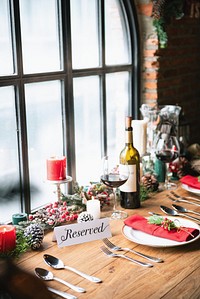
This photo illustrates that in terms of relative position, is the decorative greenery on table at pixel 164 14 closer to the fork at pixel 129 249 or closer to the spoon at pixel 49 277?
the fork at pixel 129 249

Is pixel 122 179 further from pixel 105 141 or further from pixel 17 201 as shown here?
pixel 105 141

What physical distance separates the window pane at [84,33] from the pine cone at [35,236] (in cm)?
110

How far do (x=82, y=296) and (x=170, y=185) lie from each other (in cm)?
114

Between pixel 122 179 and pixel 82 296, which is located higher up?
pixel 122 179

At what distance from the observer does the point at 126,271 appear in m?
1.55

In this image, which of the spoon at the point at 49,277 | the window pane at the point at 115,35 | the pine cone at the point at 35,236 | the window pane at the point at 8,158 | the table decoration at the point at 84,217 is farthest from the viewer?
the window pane at the point at 115,35

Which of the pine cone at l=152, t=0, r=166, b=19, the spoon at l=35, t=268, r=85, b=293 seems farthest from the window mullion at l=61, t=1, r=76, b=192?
the spoon at l=35, t=268, r=85, b=293

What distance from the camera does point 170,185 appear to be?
2.43 m

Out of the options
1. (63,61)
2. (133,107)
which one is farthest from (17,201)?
(133,107)

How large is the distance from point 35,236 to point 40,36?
1.06m

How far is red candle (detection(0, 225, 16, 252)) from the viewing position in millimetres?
1653

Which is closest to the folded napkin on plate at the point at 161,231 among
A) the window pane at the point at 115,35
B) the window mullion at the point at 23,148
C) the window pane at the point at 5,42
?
the window mullion at the point at 23,148

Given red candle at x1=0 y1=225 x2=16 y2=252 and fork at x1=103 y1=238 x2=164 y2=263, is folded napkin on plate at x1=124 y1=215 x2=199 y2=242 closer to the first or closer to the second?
fork at x1=103 y1=238 x2=164 y2=263

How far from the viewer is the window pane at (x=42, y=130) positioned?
7.63 ft
